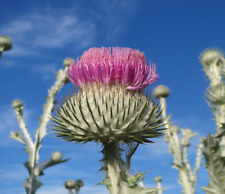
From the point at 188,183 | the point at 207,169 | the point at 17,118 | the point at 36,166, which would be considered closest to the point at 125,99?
the point at 207,169

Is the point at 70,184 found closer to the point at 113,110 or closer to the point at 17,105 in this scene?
the point at 17,105

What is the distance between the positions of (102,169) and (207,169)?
2413 mm

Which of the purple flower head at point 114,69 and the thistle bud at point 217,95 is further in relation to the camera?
the thistle bud at point 217,95

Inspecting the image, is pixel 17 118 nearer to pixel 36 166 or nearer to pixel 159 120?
pixel 36 166

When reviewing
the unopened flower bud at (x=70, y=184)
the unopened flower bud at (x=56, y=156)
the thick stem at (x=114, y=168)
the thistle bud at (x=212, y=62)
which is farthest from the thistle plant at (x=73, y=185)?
the thistle bud at (x=212, y=62)

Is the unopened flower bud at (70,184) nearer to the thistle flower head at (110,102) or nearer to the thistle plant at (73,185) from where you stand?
the thistle plant at (73,185)

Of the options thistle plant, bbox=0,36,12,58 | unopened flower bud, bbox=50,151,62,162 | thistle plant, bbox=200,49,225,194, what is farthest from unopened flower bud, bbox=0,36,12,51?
thistle plant, bbox=200,49,225,194

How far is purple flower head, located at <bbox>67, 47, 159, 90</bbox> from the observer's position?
11.7ft

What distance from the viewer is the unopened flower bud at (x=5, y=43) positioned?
8914 mm

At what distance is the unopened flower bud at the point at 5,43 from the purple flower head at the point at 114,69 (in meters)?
6.03

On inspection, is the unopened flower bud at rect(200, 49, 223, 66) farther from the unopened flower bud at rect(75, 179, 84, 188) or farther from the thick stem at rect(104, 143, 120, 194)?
the thick stem at rect(104, 143, 120, 194)

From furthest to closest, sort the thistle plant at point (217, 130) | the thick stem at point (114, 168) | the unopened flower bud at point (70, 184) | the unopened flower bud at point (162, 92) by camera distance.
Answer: the unopened flower bud at point (162, 92) < the unopened flower bud at point (70, 184) < the thistle plant at point (217, 130) < the thick stem at point (114, 168)

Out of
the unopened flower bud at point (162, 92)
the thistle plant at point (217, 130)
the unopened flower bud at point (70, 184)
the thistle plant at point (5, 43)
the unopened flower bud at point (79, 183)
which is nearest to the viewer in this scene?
the thistle plant at point (217, 130)

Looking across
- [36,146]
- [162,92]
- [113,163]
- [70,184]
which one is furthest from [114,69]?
[162,92]
